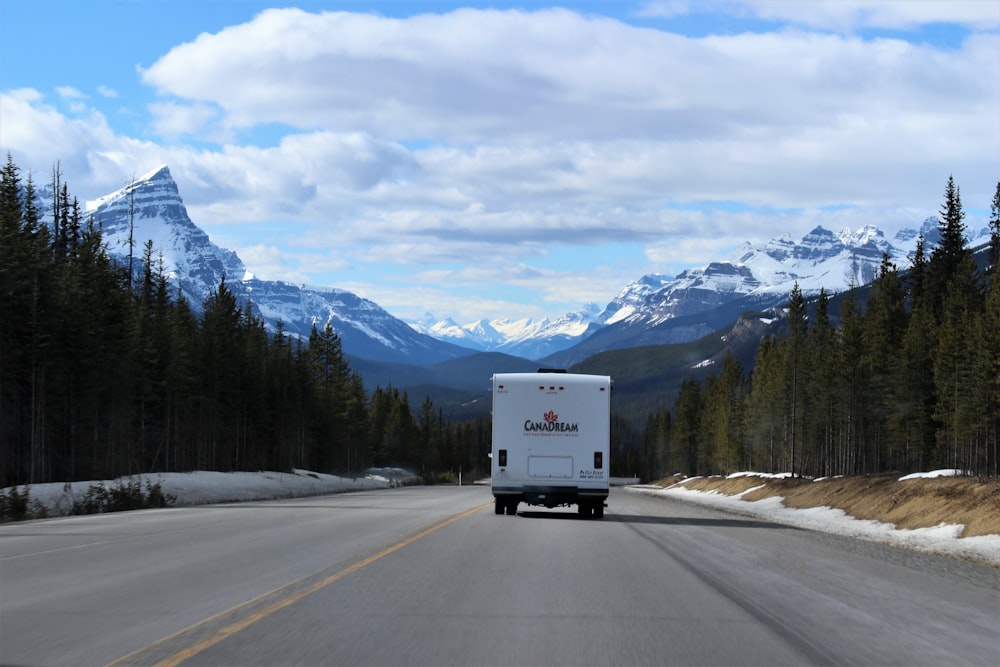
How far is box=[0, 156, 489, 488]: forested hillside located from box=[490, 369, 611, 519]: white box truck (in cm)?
2186

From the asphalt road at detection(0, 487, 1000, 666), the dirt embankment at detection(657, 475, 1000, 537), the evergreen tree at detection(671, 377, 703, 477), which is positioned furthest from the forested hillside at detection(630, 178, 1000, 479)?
the asphalt road at detection(0, 487, 1000, 666)

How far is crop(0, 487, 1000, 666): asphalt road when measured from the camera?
296 inches

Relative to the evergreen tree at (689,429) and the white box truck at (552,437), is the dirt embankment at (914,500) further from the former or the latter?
the evergreen tree at (689,429)

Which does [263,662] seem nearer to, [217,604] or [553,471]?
[217,604]

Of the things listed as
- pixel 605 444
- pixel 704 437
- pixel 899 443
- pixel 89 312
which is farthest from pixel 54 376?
pixel 704 437

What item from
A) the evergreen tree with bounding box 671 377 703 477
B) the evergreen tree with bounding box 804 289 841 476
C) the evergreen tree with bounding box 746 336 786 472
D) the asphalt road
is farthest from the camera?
the evergreen tree with bounding box 671 377 703 477

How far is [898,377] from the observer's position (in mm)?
69250

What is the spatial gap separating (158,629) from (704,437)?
133371mm

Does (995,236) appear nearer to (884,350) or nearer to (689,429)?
(884,350)

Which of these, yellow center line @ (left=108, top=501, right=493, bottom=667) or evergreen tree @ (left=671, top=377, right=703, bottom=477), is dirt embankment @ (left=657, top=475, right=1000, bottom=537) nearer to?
yellow center line @ (left=108, top=501, right=493, bottom=667)

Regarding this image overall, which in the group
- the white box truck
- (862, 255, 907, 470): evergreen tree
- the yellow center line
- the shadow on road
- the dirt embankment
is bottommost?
the shadow on road

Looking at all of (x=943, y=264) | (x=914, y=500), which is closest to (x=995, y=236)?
(x=943, y=264)

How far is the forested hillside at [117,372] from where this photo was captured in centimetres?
4706

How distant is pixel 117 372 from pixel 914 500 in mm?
43284
